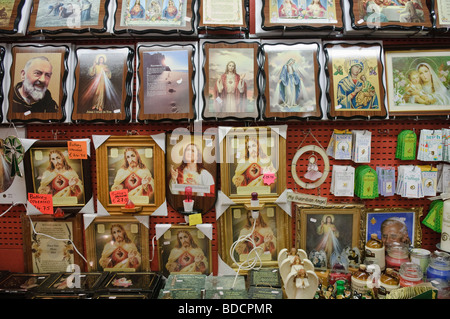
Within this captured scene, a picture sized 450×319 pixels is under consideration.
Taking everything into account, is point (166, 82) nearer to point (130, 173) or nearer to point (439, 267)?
point (130, 173)

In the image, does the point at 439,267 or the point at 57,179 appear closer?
the point at 439,267

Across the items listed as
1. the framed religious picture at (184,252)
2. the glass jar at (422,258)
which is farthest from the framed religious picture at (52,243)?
the glass jar at (422,258)

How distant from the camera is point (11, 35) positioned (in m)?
2.14

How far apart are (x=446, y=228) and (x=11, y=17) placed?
10.1ft

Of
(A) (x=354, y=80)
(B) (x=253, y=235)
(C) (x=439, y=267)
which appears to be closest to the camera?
(C) (x=439, y=267)

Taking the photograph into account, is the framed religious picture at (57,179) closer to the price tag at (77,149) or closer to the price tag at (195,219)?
the price tag at (77,149)

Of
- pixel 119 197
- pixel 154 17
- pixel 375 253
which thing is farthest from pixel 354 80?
pixel 119 197

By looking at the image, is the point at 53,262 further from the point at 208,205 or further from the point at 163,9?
the point at 163,9

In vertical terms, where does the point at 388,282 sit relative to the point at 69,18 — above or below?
below

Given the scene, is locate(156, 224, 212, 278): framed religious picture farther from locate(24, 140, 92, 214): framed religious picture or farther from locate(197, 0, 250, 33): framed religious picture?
locate(197, 0, 250, 33): framed religious picture

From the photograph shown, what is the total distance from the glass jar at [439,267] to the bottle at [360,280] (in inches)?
17.6

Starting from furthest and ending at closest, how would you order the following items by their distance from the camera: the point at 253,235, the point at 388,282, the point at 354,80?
the point at 253,235 → the point at 354,80 → the point at 388,282

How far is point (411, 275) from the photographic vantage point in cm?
199
